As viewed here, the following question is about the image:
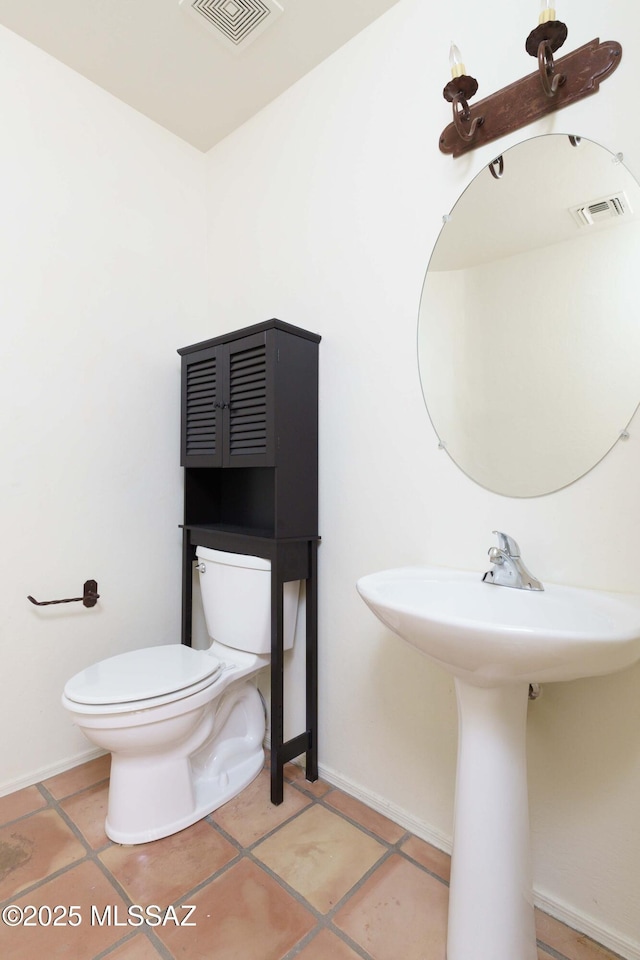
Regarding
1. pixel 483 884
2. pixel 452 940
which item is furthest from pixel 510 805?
pixel 452 940

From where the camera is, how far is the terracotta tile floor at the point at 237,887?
1.05m

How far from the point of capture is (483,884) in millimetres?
959

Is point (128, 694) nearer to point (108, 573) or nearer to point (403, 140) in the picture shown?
point (108, 573)

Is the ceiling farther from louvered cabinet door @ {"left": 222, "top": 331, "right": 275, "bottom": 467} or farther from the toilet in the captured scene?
the toilet

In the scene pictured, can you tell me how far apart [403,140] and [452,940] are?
6.70ft

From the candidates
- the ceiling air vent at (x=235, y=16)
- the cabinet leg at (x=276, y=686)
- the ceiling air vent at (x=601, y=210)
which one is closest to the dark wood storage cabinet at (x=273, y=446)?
the cabinet leg at (x=276, y=686)

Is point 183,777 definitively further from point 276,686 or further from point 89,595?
point 89,595

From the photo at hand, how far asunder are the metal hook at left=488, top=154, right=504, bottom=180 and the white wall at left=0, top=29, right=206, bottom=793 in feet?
4.38

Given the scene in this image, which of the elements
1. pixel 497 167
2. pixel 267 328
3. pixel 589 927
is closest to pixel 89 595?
pixel 267 328

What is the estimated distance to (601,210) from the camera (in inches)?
44.1

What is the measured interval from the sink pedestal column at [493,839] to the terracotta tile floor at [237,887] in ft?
0.53

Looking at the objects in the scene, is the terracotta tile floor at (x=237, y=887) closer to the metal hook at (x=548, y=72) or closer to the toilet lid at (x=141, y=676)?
the toilet lid at (x=141, y=676)

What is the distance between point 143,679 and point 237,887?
568 mm

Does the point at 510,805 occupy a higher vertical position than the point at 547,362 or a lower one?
lower
